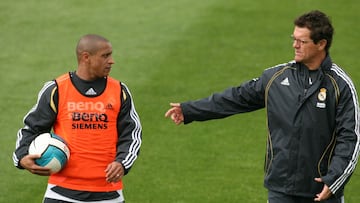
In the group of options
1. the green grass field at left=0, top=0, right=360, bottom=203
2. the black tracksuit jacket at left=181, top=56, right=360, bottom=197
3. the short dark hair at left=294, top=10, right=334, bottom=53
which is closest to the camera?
the black tracksuit jacket at left=181, top=56, right=360, bottom=197

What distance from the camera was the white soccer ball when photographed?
8008 millimetres

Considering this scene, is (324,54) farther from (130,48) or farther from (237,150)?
(130,48)

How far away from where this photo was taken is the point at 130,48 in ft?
51.3

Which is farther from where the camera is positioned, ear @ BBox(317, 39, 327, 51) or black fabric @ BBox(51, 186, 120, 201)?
black fabric @ BBox(51, 186, 120, 201)

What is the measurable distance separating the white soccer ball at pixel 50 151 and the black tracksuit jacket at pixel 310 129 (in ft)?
5.69

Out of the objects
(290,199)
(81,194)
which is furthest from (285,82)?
(81,194)

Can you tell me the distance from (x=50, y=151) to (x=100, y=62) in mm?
875

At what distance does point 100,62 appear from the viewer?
8.22m

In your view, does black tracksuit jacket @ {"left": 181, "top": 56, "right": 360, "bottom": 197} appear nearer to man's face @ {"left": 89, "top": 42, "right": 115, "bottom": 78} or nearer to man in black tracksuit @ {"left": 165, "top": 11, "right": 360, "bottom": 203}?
man in black tracksuit @ {"left": 165, "top": 11, "right": 360, "bottom": 203}

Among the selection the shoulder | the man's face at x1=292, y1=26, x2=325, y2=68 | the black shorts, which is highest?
the man's face at x1=292, y1=26, x2=325, y2=68

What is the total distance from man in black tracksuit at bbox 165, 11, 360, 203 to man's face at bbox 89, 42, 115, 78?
54.0 inches

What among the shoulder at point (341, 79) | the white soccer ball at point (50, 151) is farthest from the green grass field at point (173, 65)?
the shoulder at point (341, 79)

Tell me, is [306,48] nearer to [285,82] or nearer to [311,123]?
[285,82]

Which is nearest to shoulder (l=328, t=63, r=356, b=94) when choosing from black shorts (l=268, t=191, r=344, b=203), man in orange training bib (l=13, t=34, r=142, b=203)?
black shorts (l=268, t=191, r=344, b=203)
